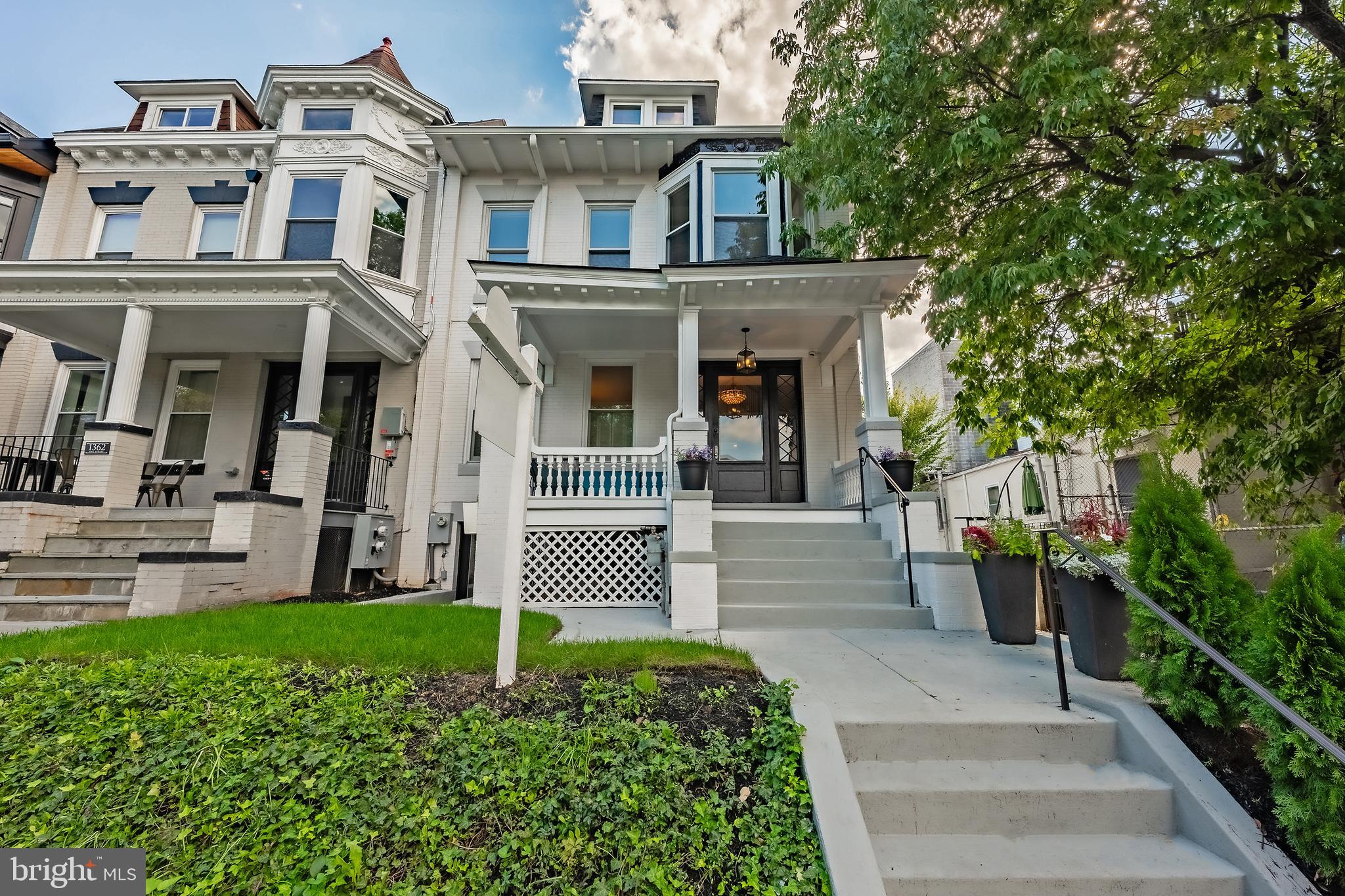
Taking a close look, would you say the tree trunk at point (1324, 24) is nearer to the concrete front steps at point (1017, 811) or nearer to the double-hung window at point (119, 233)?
the concrete front steps at point (1017, 811)

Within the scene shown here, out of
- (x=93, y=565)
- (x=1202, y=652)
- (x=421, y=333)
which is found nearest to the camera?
(x=1202, y=652)

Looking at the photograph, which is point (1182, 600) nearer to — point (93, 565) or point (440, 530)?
point (440, 530)

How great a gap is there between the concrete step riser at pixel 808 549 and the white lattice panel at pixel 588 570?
1.01m

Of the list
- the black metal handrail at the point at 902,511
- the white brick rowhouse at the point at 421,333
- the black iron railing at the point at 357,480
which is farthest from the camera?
the black iron railing at the point at 357,480

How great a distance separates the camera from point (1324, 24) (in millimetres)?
3645

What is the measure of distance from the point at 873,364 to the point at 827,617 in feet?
11.5

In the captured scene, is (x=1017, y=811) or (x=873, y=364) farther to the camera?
(x=873, y=364)

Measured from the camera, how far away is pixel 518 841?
1.86 metres

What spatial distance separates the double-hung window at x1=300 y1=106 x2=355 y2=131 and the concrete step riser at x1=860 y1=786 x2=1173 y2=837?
12.0m

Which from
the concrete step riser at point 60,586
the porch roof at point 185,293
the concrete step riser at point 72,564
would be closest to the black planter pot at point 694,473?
the porch roof at point 185,293

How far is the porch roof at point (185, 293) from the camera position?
7105 millimetres

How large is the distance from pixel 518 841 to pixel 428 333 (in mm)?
8605

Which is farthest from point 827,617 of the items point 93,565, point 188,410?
point 188,410

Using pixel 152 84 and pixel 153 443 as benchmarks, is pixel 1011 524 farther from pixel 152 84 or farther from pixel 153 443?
pixel 152 84
